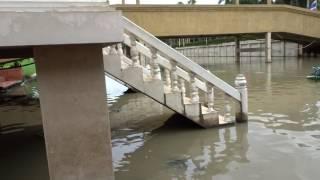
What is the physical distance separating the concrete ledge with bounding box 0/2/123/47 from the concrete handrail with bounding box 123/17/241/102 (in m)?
2.90

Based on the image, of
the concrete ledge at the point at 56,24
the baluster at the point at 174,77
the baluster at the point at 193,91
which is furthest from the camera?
the baluster at the point at 193,91

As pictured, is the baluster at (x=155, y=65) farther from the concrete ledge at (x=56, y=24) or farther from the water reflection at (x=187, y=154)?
the concrete ledge at (x=56, y=24)

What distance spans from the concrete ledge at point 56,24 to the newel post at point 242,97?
4.71m

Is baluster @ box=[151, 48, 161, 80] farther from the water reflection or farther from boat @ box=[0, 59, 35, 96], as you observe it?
boat @ box=[0, 59, 35, 96]

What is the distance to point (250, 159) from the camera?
20.2ft

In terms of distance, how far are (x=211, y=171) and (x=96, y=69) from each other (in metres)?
2.42

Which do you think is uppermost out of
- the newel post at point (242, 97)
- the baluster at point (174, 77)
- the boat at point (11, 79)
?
the baluster at point (174, 77)

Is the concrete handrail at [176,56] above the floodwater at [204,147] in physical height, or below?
above

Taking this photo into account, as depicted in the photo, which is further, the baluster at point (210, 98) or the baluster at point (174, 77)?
the baluster at point (210, 98)

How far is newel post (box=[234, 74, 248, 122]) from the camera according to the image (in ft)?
27.2

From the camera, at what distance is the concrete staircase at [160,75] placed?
7434 mm

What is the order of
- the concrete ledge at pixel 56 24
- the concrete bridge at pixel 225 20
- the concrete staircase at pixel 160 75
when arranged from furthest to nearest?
the concrete bridge at pixel 225 20, the concrete staircase at pixel 160 75, the concrete ledge at pixel 56 24

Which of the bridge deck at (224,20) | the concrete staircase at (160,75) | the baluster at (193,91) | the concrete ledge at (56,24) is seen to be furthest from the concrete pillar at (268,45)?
the concrete ledge at (56,24)

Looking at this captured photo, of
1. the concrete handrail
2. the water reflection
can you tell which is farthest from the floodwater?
the concrete handrail
